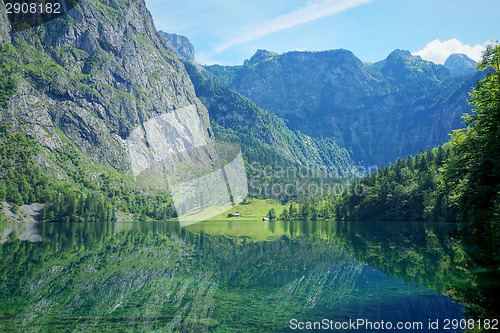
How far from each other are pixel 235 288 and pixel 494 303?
15.4m

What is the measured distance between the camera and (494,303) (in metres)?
16.6

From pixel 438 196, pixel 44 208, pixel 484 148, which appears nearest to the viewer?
pixel 484 148

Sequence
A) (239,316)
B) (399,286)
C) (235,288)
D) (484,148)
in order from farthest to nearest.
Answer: (484,148), (235,288), (399,286), (239,316)

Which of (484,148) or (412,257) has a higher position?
(484,148)

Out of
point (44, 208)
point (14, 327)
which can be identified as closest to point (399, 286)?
point (14, 327)

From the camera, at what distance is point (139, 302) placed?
21.0m

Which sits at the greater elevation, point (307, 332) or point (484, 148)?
point (484, 148)

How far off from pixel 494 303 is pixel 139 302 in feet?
63.8

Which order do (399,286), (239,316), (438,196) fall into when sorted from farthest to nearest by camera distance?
(438,196) < (399,286) < (239,316)

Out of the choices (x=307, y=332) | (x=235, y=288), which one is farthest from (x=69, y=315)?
(x=307, y=332)

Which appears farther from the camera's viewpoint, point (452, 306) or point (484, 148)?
point (484, 148)

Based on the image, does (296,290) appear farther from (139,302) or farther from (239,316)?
(139,302)

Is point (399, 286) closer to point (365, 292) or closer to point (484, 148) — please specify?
point (365, 292)

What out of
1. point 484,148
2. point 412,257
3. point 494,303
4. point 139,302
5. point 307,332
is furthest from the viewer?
point 412,257
